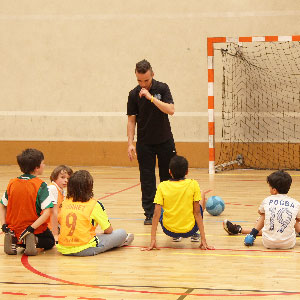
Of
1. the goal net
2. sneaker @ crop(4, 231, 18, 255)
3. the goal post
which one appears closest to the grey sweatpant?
sneaker @ crop(4, 231, 18, 255)

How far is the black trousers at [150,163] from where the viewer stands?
303 inches

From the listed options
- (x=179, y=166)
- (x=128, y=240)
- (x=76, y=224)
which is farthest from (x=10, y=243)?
(x=179, y=166)

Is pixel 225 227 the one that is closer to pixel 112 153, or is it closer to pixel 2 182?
pixel 2 182

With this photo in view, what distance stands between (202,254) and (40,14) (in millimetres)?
9813

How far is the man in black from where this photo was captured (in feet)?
24.9

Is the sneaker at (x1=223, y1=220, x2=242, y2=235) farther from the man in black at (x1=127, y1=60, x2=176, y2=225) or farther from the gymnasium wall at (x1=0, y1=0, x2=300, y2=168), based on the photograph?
the gymnasium wall at (x1=0, y1=0, x2=300, y2=168)

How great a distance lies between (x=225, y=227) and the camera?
697cm

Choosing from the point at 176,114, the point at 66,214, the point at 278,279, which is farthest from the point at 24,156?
the point at 176,114

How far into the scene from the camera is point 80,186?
6094 mm

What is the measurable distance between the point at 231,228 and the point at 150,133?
1478 millimetres

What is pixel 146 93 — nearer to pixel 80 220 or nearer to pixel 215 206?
pixel 80 220

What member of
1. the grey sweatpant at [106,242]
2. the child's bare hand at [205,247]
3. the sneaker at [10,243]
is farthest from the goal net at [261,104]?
the sneaker at [10,243]

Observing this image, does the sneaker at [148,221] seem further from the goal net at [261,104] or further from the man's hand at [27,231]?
the goal net at [261,104]

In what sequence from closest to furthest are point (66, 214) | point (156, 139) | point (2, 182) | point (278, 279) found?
point (278, 279)
point (66, 214)
point (156, 139)
point (2, 182)
